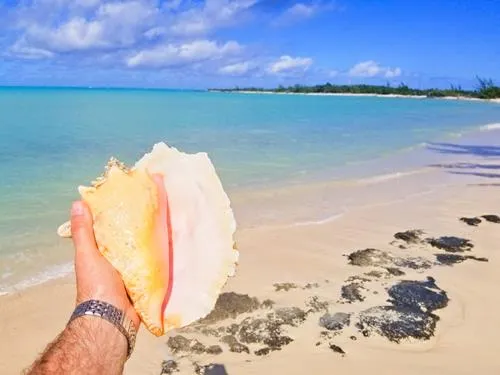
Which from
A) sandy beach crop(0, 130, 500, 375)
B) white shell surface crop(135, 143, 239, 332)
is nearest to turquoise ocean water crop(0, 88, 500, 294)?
sandy beach crop(0, 130, 500, 375)

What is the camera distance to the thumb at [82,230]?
1317mm

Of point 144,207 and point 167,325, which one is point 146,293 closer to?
point 167,325

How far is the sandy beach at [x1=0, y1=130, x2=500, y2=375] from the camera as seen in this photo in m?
3.13

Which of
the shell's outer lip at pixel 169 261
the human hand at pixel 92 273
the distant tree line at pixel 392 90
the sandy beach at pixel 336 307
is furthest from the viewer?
the distant tree line at pixel 392 90

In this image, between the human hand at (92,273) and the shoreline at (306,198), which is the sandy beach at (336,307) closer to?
the shoreline at (306,198)

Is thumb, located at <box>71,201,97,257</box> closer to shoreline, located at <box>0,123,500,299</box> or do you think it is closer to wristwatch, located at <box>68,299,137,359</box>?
wristwatch, located at <box>68,299,137,359</box>

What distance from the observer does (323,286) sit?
4.22 m

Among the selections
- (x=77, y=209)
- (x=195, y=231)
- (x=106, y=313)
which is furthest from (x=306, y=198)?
(x=106, y=313)

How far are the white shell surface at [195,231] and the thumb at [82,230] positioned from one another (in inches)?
10.8

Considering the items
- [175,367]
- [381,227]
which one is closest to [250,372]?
[175,367]

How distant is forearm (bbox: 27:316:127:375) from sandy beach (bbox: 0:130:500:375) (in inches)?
74.8

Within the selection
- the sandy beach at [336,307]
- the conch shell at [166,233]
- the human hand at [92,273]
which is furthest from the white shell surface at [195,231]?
the sandy beach at [336,307]

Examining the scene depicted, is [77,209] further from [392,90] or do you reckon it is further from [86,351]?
[392,90]

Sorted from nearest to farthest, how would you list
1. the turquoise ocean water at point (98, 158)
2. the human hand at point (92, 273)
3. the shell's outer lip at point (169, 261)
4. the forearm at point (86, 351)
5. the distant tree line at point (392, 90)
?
the forearm at point (86, 351)
the human hand at point (92, 273)
the shell's outer lip at point (169, 261)
the turquoise ocean water at point (98, 158)
the distant tree line at point (392, 90)
